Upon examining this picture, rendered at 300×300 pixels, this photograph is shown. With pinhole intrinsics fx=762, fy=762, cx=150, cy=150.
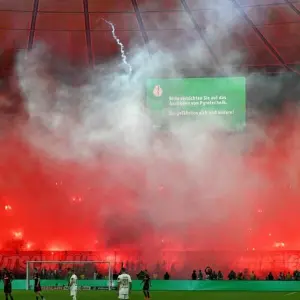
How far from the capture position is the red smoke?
99.7 ft

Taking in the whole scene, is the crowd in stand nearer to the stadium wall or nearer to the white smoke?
the stadium wall

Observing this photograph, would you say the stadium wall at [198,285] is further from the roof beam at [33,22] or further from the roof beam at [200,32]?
the roof beam at [33,22]

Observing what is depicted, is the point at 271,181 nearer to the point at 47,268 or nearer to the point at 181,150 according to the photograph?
the point at 181,150

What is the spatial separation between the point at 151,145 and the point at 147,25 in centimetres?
514

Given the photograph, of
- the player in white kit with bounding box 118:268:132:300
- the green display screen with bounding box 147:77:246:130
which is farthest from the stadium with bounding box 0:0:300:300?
the player in white kit with bounding box 118:268:132:300

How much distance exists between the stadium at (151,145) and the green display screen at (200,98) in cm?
4

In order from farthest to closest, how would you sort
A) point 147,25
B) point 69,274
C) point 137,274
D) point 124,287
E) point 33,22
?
1. point 137,274
2. point 69,274
3. point 147,25
4. point 33,22
5. point 124,287

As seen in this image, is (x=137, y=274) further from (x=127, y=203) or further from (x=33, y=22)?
(x=33, y=22)

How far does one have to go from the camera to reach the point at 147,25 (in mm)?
26688

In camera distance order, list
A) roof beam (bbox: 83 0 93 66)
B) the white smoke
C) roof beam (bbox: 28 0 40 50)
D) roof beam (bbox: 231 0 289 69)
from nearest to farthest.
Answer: roof beam (bbox: 28 0 40 50), roof beam (bbox: 83 0 93 66), roof beam (bbox: 231 0 289 69), the white smoke

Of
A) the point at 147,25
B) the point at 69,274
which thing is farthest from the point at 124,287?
the point at 147,25

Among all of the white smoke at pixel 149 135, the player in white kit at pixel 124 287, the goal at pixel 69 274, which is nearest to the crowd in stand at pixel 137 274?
the goal at pixel 69 274

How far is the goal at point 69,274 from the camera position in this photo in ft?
91.0

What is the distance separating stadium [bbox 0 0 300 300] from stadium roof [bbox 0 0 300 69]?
0.07 m
